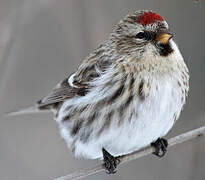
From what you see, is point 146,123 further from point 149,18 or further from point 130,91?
point 149,18

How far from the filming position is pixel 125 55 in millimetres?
3357

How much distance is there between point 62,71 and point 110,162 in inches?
69.8

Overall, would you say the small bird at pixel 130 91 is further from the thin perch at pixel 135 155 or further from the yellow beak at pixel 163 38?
the thin perch at pixel 135 155

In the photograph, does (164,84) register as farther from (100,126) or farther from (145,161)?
(145,161)

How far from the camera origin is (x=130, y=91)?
3.22 m

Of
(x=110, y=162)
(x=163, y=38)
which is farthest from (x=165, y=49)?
(x=110, y=162)

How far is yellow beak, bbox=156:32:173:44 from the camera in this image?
3172 mm

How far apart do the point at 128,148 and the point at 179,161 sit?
1.18 feet

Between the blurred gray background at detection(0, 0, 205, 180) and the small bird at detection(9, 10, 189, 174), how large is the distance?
0.82ft

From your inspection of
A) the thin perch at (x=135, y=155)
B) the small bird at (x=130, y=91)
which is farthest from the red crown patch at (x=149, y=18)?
the thin perch at (x=135, y=155)

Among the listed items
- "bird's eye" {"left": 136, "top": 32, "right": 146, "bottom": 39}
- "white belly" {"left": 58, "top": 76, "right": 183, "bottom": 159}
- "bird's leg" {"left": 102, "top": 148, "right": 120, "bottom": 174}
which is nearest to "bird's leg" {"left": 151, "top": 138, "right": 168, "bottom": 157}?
"white belly" {"left": 58, "top": 76, "right": 183, "bottom": 159}

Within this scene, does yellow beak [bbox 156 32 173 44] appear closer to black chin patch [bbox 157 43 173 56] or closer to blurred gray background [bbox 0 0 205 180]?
black chin patch [bbox 157 43 173 56]

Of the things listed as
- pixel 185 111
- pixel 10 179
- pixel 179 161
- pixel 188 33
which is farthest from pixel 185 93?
pixel 10 179

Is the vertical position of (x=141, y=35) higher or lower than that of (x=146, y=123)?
higher
